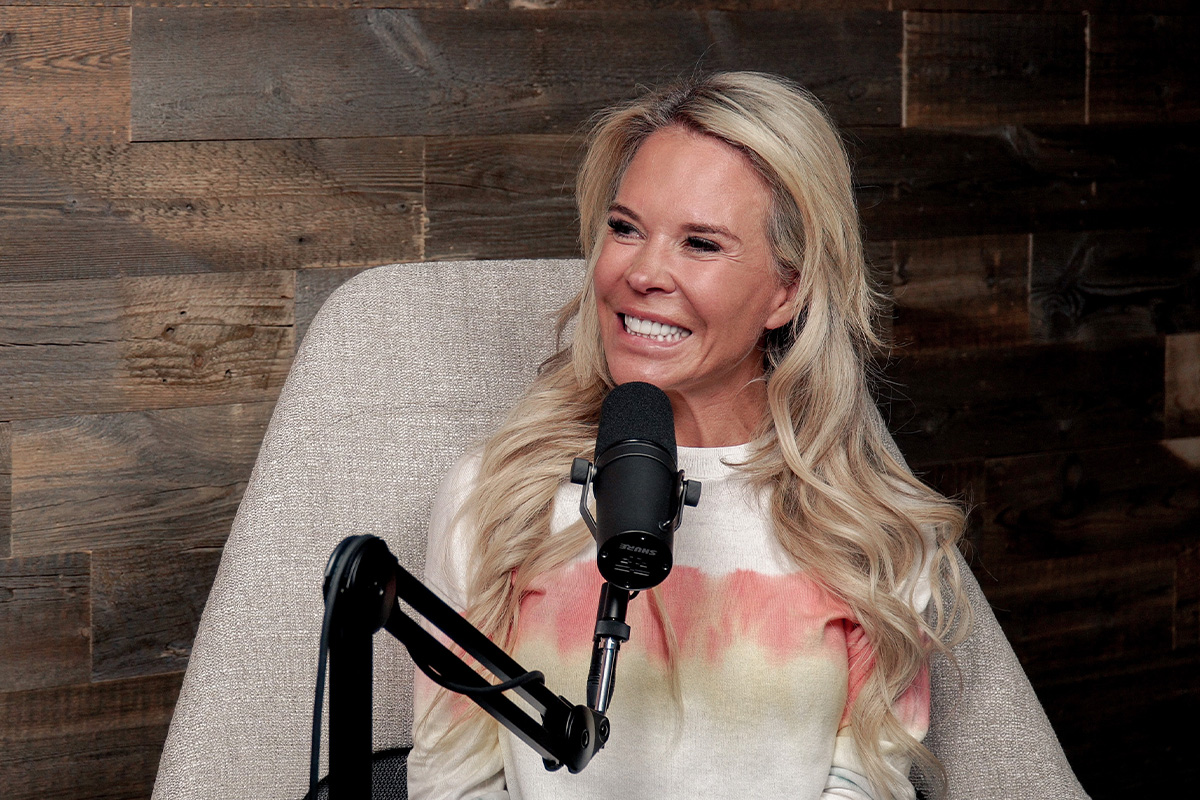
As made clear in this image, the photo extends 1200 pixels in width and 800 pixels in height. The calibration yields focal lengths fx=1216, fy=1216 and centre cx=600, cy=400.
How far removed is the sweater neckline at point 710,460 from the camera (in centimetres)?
127

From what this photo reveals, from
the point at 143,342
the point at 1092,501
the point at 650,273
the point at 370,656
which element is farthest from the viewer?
the point at 1092,501

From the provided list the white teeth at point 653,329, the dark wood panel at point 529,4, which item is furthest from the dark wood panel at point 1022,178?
the white teeth at point 653,329

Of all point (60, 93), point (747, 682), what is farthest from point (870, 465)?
point (60, 93)

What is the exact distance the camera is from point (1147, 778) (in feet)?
8.73

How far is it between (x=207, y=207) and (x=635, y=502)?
4.32ft

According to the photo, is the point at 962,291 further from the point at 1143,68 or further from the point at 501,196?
the point at 501,196

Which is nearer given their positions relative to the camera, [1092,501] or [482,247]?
[482,247]

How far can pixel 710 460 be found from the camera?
1.28m

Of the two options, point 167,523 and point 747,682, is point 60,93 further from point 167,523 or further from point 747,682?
point 747,682

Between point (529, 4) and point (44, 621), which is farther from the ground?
point (529, 4)

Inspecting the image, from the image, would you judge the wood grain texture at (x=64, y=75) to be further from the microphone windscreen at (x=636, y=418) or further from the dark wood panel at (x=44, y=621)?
the microphone windscreen at (x=636, y=418)

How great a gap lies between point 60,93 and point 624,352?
1.01 m

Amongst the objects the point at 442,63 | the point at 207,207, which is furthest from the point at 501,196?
the point at 207,207

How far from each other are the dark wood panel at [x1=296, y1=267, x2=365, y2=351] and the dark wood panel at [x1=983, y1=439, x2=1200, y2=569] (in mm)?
1354
